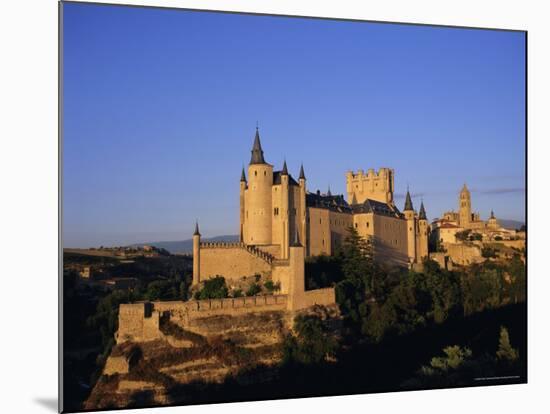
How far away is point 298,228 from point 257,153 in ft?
9.85

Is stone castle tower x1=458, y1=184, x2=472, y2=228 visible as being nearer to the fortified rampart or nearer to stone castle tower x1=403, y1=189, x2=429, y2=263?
stone castle tower x1=403, y1=189, x2=429, y2=263

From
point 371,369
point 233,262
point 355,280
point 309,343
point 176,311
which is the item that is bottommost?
point 371,369

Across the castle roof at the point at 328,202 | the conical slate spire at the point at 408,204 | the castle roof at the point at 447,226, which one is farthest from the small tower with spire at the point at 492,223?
the castle roof at the point at 328,202

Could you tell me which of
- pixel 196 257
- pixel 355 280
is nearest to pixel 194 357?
pixel 196 257

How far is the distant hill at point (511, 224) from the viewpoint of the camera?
1518 cm

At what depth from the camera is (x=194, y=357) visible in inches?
553

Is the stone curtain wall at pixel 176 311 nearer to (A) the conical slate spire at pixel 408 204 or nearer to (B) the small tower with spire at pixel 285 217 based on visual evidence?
(B) the small tower with spire at pixel 285 217

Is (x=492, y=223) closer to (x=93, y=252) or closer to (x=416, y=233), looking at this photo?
(x=416, y=233)

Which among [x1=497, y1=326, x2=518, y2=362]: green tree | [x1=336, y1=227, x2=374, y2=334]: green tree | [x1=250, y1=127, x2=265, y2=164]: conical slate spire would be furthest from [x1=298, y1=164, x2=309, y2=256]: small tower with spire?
[x1=497, y1=326, x2=518, y2=362]: green tree

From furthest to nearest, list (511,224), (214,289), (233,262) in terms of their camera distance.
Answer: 1. (233,262)
2. (214,289)
3. (511,224)

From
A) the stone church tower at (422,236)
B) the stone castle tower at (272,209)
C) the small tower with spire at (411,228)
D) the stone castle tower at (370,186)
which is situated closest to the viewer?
the stone castle tower at (272,209)

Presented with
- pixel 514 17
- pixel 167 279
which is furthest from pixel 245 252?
pixel 514 17

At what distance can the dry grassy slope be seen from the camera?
43.2 ft

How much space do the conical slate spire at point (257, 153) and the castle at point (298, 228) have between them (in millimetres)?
11
